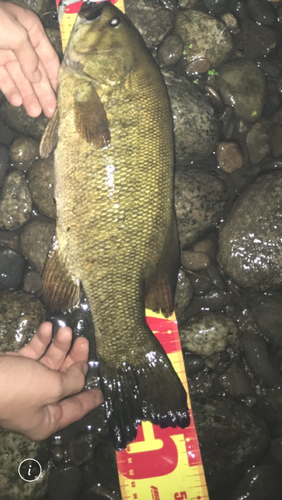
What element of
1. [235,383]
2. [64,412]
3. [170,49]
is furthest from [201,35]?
[64,412]

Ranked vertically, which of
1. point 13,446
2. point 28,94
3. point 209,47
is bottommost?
point 13,446

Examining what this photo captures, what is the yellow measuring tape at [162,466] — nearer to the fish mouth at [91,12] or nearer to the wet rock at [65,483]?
the wet rock at [65,483]

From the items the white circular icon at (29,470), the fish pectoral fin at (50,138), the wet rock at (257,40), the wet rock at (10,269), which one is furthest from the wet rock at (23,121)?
the white circular icon at (29,470)

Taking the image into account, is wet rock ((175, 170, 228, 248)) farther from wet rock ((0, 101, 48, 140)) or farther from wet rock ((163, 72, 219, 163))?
wet rock ((0, 101, 48, 140))

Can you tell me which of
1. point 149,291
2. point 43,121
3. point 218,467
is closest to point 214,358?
point 218,467

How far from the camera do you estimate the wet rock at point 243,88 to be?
3539 mm

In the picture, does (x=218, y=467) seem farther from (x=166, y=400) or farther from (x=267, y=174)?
(x=267, y=174)

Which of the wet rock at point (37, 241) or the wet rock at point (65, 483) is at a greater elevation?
the wet rock at point (37, 241)

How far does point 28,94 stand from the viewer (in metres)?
3.12

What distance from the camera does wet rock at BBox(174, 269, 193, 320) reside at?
3.37m

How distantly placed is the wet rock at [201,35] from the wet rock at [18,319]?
271 cm

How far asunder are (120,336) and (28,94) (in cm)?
211

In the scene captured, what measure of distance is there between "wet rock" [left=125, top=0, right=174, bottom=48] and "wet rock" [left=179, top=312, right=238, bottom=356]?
2.61m

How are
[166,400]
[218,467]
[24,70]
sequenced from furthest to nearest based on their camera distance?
[218,467], [24,70], [166,400]
